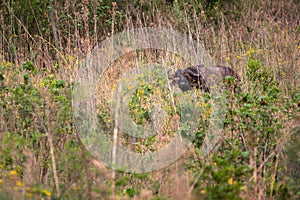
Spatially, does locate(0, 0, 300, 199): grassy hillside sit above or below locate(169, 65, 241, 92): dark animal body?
below

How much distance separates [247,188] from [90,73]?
102 inches

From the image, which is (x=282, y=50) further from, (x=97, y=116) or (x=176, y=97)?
(x=97, y=116)

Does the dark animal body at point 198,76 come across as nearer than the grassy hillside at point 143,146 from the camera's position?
No

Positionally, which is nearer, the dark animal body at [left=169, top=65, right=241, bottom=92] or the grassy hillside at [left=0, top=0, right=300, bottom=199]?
the grassy hillside at [left=0, top=0, right=300, bottom=199]

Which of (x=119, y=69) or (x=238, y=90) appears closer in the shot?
(x=238, y=90)

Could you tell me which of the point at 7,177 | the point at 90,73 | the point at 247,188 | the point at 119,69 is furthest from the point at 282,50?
the point at 7,177

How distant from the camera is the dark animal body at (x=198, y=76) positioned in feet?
16.6

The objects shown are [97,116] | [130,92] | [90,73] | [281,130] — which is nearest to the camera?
[281,130]

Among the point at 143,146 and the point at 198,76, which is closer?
the point at 143,146

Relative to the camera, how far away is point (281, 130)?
3.46 metres

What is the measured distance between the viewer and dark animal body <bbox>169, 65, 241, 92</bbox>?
16.6ft

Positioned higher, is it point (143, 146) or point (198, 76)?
point (198, 76)

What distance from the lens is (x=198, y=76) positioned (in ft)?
17.0

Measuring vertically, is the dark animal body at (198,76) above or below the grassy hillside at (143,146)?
above
